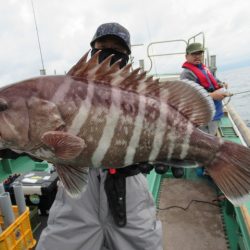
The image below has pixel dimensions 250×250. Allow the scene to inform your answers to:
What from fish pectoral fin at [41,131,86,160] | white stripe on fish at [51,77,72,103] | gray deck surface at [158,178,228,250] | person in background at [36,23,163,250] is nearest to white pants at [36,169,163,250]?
person in background at [36,23,163,250]

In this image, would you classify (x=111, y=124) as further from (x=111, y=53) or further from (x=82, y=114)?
(x=111, y=53)

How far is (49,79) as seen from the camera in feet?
4.87

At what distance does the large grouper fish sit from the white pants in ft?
1.63

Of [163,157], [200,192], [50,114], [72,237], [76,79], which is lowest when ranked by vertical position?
[200,192]

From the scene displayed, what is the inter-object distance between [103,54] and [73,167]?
1086 mm

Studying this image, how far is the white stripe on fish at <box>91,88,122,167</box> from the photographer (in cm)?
152

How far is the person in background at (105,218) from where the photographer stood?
1.98m

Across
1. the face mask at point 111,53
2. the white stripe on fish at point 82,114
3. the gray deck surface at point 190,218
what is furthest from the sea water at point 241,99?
the white stripe on fish at point 82,114

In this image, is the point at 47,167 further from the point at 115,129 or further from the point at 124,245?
the point at 115,129

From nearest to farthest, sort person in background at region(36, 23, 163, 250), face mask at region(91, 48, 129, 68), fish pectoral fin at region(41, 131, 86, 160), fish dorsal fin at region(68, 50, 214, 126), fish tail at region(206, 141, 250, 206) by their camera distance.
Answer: fish pectoral fin at region(41, 131, 86, 160) → fish dorsal fin at region(68, 50, 214, 126) → fish tail at region(206, 141, 250, 206) → person in background at region(36, 23, 163, 250) → face mask at region(91, 48, 129, 68)

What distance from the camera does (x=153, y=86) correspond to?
1.64 m

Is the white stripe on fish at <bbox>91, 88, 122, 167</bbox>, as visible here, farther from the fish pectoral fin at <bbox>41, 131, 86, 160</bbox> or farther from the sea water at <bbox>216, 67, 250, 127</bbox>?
the sea water at <bbox>216, 67, 250, 127</bbox>

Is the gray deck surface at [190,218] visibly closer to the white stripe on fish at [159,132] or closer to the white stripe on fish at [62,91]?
the white stripe on fish at [159,132]

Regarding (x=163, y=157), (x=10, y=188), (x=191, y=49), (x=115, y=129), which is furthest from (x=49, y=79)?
(x=191, y=49)
